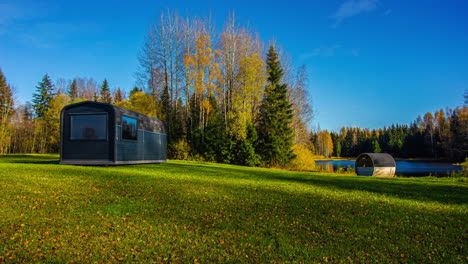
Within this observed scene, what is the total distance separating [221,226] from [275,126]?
25043 millimetres

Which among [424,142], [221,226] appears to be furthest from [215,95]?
[424,142]

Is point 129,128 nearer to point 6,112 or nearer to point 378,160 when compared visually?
point 378,160

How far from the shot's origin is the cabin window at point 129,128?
1471 centimetres

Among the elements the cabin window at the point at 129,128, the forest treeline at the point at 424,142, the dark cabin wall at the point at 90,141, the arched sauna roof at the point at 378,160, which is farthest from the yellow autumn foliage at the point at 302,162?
the forest treeline at the point at 424,142

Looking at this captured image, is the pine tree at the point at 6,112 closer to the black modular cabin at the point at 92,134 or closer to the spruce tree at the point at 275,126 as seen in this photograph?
the black modular cabin at the point at 92,134

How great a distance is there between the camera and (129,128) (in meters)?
15.2

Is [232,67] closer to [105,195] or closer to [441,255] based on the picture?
[105,195]

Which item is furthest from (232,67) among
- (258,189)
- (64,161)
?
(258,189)

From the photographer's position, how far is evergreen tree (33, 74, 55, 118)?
4512 centimetres

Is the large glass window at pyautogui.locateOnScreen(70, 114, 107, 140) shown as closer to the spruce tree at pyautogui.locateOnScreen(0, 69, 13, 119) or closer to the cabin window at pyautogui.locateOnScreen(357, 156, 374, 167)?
the cabin window at pyautogui.locateOnScreen(357, 156, 374, 167)

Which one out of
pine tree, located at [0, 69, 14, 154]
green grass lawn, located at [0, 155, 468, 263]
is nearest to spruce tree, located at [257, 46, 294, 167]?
green grass lawn, located at [0, 155, 468, 263]

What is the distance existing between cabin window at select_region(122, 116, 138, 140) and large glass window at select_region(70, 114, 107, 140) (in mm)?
999

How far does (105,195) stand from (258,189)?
14.2 feet

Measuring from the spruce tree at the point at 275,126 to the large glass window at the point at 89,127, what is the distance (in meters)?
18.3
